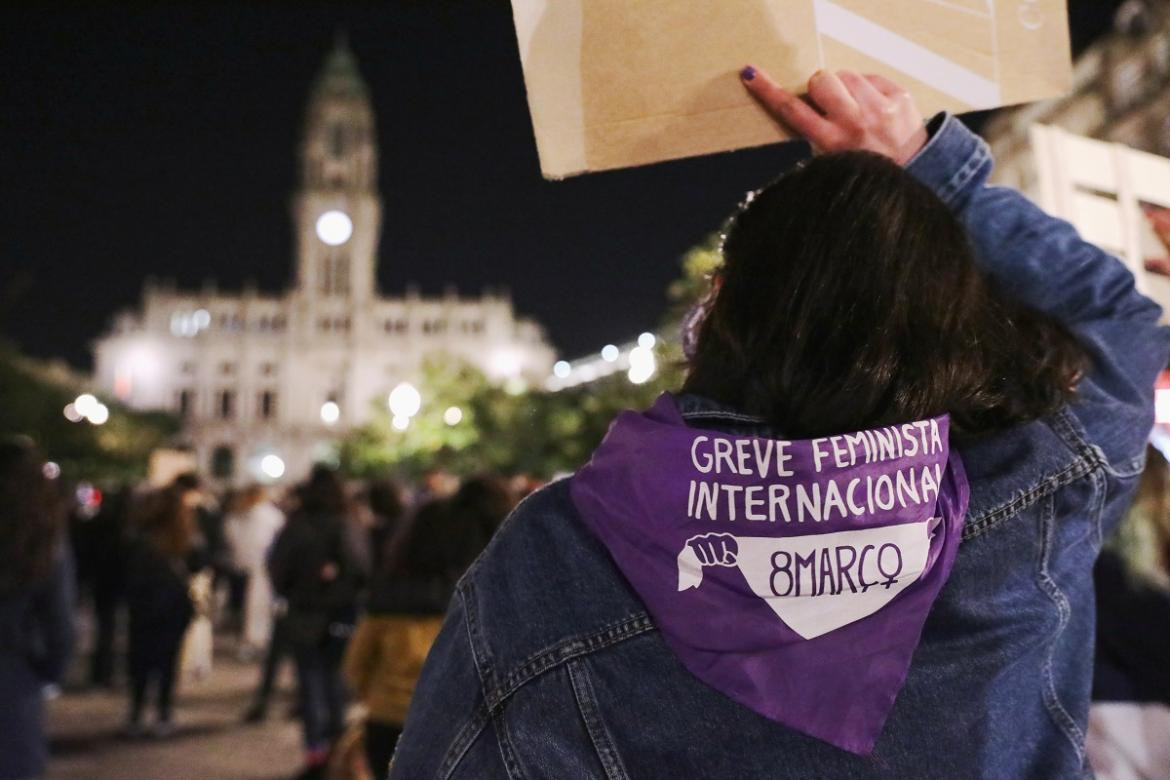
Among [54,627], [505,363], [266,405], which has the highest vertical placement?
[505,363]

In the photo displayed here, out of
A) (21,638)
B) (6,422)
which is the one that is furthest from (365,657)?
(6,422)

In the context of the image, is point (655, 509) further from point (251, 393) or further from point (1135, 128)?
point (251, 393)

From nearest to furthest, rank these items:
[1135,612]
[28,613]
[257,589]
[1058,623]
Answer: [1058,623] < [1135,612] < [28,613] < [257,589]

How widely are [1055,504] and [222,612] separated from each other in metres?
16.4

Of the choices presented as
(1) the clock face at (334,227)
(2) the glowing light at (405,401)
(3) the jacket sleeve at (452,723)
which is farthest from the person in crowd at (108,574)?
(1) the clock face at (334,227)

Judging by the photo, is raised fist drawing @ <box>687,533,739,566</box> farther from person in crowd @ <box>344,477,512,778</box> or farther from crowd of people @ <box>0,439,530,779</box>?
person in crowd @ <box>344,477,512,778</box>

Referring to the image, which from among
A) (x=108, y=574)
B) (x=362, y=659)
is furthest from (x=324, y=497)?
(x=108, y=574)

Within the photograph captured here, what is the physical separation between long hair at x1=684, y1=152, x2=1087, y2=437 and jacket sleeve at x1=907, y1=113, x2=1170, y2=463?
0.14 m

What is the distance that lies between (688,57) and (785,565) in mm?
640

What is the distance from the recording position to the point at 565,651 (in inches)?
37.2

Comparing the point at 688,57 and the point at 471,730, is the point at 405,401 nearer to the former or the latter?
the point at 688,57

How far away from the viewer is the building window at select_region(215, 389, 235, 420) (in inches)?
3014

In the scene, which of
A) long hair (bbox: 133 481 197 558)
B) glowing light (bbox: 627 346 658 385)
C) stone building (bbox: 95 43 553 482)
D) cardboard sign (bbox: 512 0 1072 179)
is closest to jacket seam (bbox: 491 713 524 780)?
cardboard sign (bbox: 512 0 1072 179)

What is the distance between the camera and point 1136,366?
1.19 m
